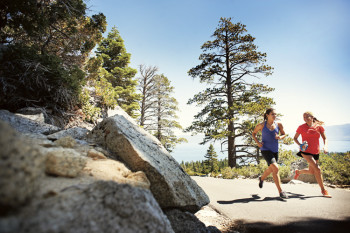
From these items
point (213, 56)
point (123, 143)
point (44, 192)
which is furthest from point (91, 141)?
point (213, 56)

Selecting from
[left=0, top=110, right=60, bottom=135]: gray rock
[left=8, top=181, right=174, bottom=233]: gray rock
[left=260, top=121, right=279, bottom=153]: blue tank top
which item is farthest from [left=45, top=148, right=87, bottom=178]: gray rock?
[left=260, top=121, right=279, bottom=153]: blue tank top

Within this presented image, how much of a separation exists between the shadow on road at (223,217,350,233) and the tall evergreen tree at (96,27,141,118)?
48.7ft

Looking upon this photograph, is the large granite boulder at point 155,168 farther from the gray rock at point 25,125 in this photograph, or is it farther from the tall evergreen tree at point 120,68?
the tall evergreen tree at point 120,68

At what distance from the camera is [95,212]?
40.5 inches

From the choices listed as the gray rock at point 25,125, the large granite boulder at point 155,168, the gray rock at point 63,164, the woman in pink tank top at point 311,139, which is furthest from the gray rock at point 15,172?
the woman in pink tank top at point 311,139

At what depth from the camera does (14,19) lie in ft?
15.3

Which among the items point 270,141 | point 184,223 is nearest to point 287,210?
point 270,141

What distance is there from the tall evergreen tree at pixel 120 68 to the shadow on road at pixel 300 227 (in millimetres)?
14852

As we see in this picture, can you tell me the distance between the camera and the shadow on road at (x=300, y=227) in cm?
254

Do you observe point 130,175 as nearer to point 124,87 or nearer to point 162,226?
point 162,226

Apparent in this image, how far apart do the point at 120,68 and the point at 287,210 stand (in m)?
17.2

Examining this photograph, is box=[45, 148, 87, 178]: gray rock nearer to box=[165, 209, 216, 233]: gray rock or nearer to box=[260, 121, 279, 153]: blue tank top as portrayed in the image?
box=[165, 209, 216, 233]: gray rock

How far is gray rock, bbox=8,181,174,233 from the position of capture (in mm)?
786

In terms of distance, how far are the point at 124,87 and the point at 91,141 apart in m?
16.1
